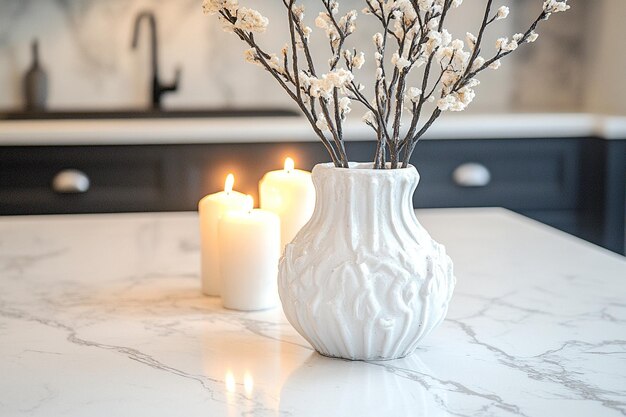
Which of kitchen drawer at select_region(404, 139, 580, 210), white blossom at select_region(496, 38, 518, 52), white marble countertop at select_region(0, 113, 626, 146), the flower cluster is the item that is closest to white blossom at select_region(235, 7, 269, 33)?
the flower cluster

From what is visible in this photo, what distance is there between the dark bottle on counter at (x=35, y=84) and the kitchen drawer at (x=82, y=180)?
602mm

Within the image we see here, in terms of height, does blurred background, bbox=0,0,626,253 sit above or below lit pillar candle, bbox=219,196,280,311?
above

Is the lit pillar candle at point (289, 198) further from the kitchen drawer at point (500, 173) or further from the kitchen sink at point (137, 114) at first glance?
the kitchen sink at point (137, 114)

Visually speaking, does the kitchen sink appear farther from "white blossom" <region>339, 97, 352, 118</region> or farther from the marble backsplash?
"white blossom" <region>339, 97, 352, 118</region>

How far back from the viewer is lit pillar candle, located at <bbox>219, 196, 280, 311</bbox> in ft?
3.61

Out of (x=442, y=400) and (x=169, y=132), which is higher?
(x=169, y=132)

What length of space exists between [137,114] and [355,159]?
0.83m

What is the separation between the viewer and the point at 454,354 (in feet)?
3.05

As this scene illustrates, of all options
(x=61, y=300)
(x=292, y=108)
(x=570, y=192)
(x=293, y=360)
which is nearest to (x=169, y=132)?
(x=292, y=108)

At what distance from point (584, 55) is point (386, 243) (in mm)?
2728

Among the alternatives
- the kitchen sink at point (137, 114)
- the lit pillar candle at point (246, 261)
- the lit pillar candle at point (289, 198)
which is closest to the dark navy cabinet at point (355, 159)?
the kitchen sink at point (137, 114)

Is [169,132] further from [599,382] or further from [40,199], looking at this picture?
[599,382]

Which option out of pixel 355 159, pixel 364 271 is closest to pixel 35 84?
pixel 355 159

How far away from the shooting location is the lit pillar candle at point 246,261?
110cm
